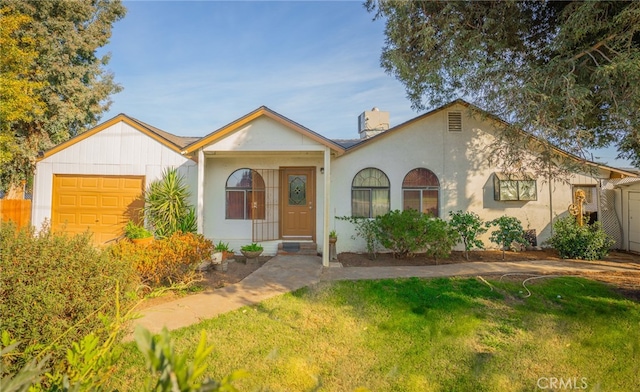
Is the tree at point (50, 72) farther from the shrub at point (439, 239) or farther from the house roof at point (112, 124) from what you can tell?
the shrub at point (439, 239)

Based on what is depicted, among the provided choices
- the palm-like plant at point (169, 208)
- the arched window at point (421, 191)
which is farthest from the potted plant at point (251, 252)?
the arched window at point (421, 191)

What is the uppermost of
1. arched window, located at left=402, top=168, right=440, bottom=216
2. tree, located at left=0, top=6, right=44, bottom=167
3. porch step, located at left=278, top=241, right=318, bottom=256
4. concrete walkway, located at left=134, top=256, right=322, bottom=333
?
tree, located at left=0, top=6, right=44, bottom=167

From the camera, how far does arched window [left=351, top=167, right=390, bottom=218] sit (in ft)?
32.2

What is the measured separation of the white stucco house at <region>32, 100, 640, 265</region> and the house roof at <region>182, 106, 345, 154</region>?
5.36ft

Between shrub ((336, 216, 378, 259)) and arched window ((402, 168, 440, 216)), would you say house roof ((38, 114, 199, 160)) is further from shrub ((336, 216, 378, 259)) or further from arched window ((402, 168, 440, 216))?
arched window ((402, 168, 440, 216))

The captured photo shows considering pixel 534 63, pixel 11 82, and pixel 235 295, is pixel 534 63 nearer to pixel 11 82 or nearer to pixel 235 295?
pixel 235 295

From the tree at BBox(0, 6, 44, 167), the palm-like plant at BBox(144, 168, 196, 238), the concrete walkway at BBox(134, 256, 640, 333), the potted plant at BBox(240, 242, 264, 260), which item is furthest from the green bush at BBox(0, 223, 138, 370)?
the tree at BBox(0, 6, 44, 167)

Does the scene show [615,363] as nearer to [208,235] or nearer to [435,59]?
[435,59]

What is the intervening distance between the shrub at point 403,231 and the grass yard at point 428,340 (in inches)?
96.9

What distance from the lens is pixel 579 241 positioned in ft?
28.6

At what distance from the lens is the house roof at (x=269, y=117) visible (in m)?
7.92

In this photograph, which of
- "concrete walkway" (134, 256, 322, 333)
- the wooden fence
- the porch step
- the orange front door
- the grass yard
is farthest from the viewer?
the wooden fence

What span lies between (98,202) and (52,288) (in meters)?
9.45

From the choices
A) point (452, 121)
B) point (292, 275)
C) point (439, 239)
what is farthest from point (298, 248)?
point (452, 121)
